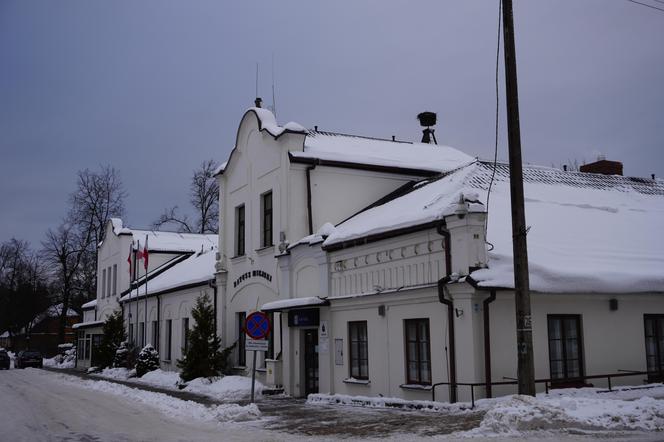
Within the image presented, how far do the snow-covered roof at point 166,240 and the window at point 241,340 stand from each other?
752 inches

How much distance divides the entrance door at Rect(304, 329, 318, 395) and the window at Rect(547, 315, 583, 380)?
781 centimetres

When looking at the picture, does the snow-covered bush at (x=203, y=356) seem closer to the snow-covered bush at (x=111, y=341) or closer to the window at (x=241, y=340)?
the window at (x=241, y=340)

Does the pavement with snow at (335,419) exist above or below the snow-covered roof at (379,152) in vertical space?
below

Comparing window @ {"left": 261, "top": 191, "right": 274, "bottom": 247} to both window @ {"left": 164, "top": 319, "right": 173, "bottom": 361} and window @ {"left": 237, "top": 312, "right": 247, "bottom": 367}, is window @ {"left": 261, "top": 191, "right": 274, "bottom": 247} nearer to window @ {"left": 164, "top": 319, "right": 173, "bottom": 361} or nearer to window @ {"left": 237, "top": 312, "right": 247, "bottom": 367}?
window @ {"left": 237, "top": 312, "right": 247, "bottom": 367}

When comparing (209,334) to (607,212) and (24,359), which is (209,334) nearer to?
(607,212)

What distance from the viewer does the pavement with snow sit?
463 inches

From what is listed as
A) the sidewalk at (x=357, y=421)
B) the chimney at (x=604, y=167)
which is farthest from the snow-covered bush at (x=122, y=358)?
the chimney at (x=604, y=167)

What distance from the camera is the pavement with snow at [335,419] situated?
1176cm

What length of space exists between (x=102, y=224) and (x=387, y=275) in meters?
47.4

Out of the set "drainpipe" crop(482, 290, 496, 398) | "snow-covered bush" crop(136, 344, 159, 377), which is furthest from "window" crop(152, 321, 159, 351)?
"drainpipe" crop(482, 290, 496, 398)

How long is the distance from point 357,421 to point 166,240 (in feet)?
116

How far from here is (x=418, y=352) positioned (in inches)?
677

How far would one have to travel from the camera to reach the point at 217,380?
25906 millimetres

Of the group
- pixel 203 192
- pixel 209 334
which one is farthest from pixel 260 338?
pixel 203 192
